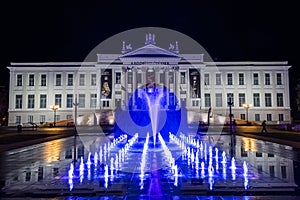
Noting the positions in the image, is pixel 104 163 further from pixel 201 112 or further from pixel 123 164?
pixel 201 112

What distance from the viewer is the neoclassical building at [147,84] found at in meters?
60.0

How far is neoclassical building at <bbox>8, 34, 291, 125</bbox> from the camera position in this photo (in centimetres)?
6003

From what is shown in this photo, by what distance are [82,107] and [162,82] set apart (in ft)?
50.6

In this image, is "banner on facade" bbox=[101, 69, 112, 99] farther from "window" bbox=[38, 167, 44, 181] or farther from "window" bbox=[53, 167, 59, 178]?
"window" bbox=[53, 167, 59, 178]

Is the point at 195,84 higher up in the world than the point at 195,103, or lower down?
higher up

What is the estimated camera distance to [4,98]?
6488 cm

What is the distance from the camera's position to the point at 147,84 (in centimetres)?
Result: 6084

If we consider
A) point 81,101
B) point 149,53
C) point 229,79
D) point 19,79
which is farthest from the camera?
point 229,79

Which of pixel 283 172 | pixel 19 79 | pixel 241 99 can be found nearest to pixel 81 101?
pixel 19 79

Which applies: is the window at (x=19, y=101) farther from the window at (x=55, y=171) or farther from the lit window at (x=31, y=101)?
the window at (x=55, y=171)

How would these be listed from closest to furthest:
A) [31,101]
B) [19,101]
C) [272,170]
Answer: [272,170]
[19,101]
[31,101]

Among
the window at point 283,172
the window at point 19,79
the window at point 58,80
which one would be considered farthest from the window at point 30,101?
A: the window at point 283,172

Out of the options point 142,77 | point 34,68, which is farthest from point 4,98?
point 142,77

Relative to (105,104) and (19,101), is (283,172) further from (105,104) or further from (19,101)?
(19,101)
